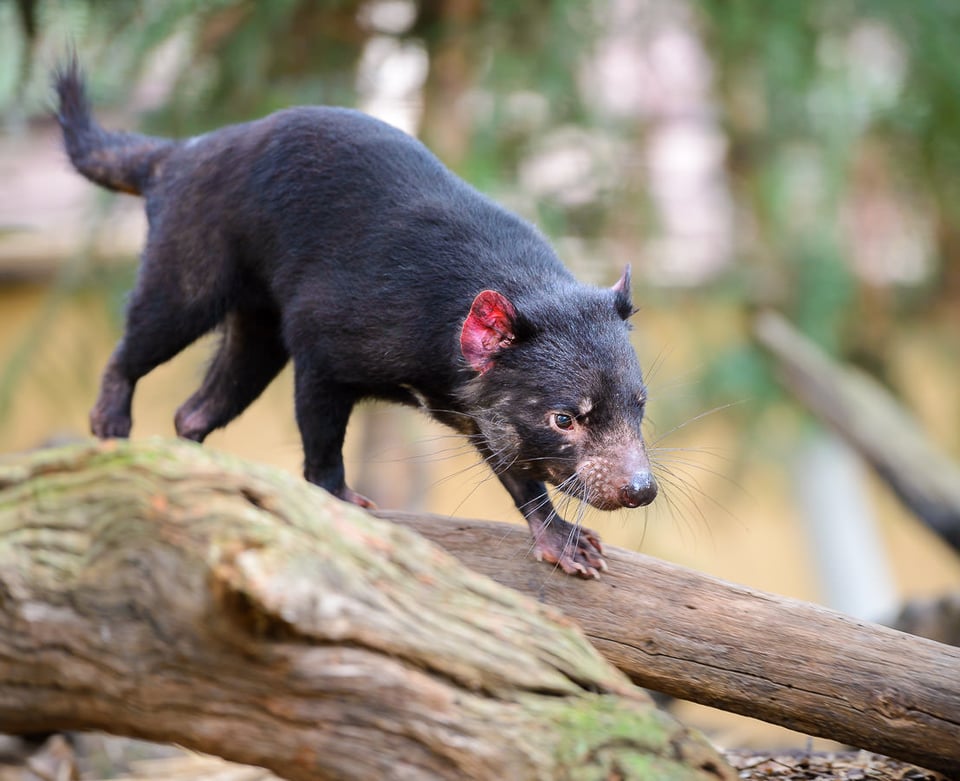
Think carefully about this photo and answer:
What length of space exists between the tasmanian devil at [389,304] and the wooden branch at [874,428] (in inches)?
116

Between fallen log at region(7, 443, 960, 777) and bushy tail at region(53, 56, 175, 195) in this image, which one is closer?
fallen log at region(7, 443, 960, 777)

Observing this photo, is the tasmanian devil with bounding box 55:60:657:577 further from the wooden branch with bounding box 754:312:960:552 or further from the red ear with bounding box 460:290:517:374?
the wooden branch with bounding box 754:312:960:552

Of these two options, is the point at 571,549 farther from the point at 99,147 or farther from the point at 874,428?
the point at 874,428

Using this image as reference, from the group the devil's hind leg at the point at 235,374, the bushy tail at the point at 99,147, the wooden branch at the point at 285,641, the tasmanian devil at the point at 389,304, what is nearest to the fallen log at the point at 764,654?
the tasmanian devil at the point at 389,304

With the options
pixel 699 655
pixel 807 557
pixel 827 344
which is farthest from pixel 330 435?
pixel 807 557

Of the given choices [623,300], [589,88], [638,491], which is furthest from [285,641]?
[589,88]

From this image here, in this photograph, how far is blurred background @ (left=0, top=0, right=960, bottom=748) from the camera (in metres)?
6.00

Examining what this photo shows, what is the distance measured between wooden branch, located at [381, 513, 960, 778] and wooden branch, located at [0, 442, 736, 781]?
0.76m

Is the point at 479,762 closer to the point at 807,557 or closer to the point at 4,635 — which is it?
the point at 4,635

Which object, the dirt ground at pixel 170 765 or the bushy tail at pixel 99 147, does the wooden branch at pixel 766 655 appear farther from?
the bushy tail at pixel 99 147

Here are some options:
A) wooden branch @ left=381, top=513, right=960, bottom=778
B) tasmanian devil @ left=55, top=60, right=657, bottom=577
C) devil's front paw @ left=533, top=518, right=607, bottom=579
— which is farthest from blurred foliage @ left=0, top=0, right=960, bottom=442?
wooden branch @ left=381, top=513, right=960, bottom=778

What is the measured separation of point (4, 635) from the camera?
2.65 m

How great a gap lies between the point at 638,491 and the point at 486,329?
0.68 meters

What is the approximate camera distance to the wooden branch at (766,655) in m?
3.07
